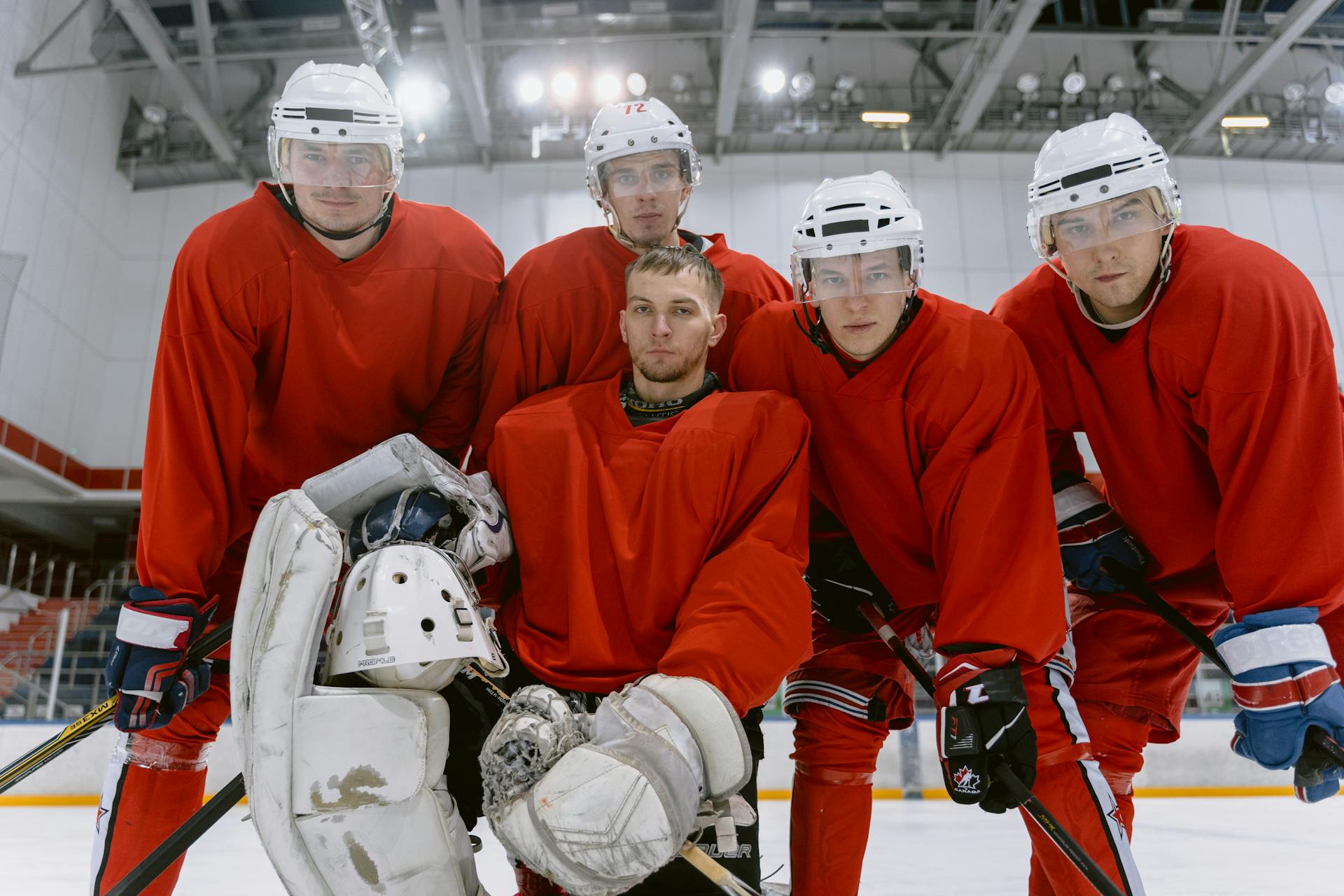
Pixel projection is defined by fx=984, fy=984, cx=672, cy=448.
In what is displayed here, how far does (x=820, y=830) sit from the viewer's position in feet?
7.30

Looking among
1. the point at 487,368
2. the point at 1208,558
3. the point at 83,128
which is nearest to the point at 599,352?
the point at 487,368

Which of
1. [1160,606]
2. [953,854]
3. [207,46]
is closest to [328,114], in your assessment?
[1160,606]

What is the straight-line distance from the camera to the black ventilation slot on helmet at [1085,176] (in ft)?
6.82

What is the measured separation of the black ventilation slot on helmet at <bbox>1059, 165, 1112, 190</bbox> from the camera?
6.82 ft

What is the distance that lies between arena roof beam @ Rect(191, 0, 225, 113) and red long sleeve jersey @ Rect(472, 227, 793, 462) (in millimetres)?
9213

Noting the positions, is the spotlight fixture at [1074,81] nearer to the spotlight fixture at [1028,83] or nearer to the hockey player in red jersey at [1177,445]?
the spotlight fixture at [1028,83]

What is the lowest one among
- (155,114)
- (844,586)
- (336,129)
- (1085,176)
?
(844,586)

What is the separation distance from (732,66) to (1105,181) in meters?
8.75

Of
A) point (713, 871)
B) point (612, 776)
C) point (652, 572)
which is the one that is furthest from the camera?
point (652, 572)

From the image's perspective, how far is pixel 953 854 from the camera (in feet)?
12.5

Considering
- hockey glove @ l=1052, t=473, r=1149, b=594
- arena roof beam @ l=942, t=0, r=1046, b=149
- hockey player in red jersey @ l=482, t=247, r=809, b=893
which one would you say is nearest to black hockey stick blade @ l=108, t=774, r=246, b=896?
hockey player in red jersey @ l=482, t=247, r=809, b=893

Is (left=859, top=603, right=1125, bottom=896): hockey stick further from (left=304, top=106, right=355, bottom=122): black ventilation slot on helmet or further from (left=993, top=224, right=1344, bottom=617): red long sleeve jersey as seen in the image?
(left=304, top=106, right=355, bottom=122): black ventilation slot on helmet

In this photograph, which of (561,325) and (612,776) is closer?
(612,776)

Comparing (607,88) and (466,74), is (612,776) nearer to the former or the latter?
(466,74)
